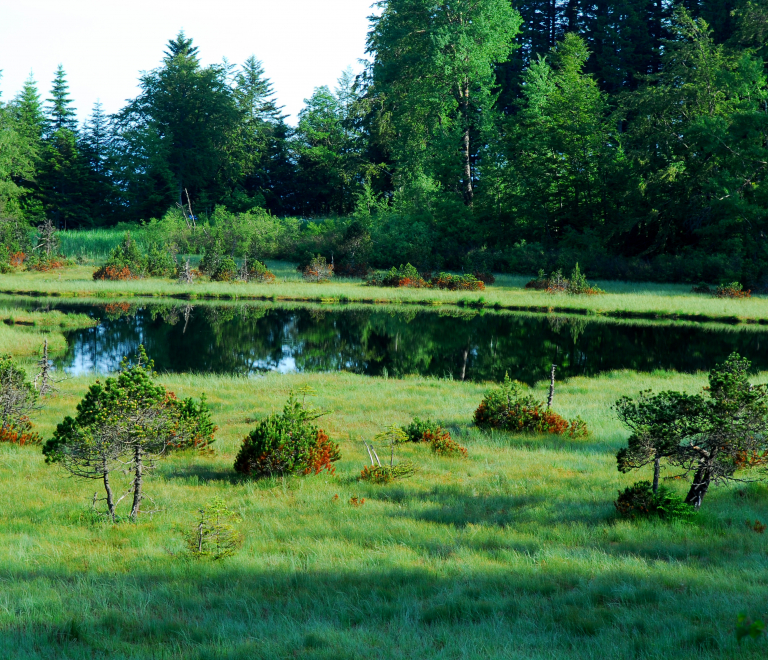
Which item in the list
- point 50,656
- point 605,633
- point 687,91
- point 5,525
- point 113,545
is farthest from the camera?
point 687,91

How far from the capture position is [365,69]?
2766 inches

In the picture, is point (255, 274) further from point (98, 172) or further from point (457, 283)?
point (98, 172)

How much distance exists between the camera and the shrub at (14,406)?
11625 mm

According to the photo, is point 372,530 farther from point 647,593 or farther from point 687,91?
point 687,91

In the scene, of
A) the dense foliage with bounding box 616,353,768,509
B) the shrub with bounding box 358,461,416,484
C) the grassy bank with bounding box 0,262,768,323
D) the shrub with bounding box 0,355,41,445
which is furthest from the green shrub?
the dense foliage with bounding box 616,353,768,509

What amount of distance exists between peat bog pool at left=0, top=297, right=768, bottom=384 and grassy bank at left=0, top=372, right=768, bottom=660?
40.1 ft

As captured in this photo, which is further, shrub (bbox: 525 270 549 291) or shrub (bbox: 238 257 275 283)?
shrub (bbox: 238 257 275 283)

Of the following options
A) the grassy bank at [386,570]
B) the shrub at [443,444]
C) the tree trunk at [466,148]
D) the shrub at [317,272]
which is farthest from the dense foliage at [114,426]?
the tree trunk at [466,148]

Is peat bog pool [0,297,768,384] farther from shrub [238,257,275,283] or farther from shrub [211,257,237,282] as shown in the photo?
shrub [238,257,275,283]

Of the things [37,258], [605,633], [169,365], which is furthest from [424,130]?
[605,633]

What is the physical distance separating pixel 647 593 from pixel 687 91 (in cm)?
4874

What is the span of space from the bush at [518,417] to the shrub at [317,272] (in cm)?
3294

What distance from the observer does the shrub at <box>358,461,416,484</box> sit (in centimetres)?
964

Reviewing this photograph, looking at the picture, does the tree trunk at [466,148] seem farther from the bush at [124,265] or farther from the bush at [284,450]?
the bush at [284,450]
